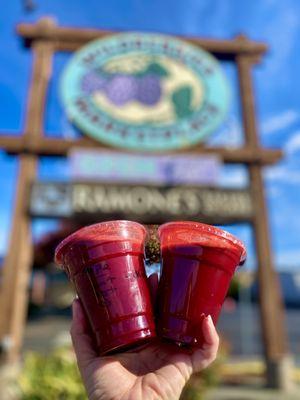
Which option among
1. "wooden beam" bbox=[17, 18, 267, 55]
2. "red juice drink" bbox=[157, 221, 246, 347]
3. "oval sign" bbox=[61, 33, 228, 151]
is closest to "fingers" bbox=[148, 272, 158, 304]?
"red juice drink" bbox=[157, 221, 246, 347]

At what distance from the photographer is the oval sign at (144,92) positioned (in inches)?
319

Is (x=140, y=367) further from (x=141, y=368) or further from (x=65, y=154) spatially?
(x=65, y=154)

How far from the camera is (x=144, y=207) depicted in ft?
24.6

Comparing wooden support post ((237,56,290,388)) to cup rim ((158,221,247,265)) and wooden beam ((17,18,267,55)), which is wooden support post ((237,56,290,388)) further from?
cup rim ((158,221,247,265))

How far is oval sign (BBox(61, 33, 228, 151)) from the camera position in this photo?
8107 millimetres

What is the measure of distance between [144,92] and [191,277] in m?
7.68

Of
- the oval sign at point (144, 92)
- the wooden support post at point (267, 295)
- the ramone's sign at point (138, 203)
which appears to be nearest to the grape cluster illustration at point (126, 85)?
the oval sign at point (144, 92)

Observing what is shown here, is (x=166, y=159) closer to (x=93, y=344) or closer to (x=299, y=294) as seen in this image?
(x=93, y=344)

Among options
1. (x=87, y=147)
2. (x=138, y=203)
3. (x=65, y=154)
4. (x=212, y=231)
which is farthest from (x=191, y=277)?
(x=65, y=154)

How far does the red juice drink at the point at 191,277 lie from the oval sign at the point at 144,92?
658cm

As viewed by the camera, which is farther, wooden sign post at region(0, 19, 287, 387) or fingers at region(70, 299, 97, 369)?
wooden sign post at region(0, 19, 287, 387)

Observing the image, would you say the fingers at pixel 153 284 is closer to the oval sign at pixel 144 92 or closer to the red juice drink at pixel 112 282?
the red juice drink at pixel 112 282

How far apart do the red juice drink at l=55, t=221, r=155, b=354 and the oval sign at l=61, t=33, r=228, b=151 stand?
21.6ft

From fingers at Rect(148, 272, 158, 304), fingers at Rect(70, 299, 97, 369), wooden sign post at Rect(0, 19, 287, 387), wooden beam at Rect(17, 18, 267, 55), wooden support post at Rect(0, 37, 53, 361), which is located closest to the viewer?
fingers at Rect(70, 299, 97, 369)
